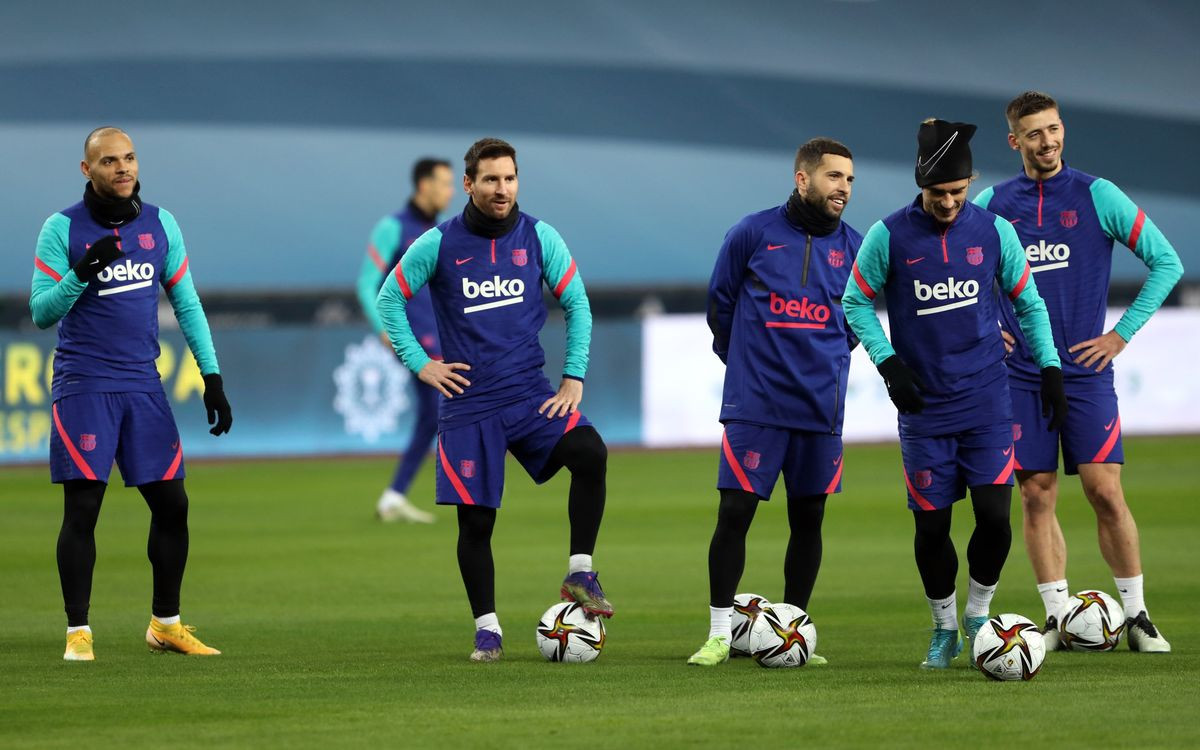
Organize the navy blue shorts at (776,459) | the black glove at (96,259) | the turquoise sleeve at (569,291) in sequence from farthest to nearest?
the turquoise sleeve at (569,291), the navy blue shorts at (776,459), the black glove at (96,259)

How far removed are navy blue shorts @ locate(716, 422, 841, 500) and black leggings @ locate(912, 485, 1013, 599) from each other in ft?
1.59

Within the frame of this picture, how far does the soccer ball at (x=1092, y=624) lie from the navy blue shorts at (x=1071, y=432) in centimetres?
63

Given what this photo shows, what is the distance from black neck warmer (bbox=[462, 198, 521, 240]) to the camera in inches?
324

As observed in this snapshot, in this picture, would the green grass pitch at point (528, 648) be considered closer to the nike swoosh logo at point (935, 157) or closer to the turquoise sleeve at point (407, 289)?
the turquoise sleeve at point (407, 289)

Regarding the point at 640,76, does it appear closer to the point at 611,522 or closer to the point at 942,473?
the point at 611,522

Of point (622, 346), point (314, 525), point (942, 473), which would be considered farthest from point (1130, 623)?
point (622, 346)

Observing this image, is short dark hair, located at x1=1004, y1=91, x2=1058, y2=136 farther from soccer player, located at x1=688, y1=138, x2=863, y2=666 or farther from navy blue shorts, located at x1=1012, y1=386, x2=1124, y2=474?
navy blue shorts, located at x1=1012, y1=386, x2=1124, y2=474

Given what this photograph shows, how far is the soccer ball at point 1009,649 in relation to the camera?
23.4 feet

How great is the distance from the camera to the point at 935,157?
24.9 ft

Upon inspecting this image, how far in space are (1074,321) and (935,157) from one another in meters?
1.39

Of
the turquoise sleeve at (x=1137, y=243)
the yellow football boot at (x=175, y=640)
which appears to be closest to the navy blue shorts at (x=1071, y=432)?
the turquoise sleeve at (x=1137, y=243)

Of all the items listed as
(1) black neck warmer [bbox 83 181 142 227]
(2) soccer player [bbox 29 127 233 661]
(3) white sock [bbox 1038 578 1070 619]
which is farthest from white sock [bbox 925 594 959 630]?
(1) black neck warmer [bbox 83 181 142 227]

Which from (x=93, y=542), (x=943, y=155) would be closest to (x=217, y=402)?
(x=93, y=542)

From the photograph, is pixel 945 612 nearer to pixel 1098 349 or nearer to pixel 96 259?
pixel 1098 349
